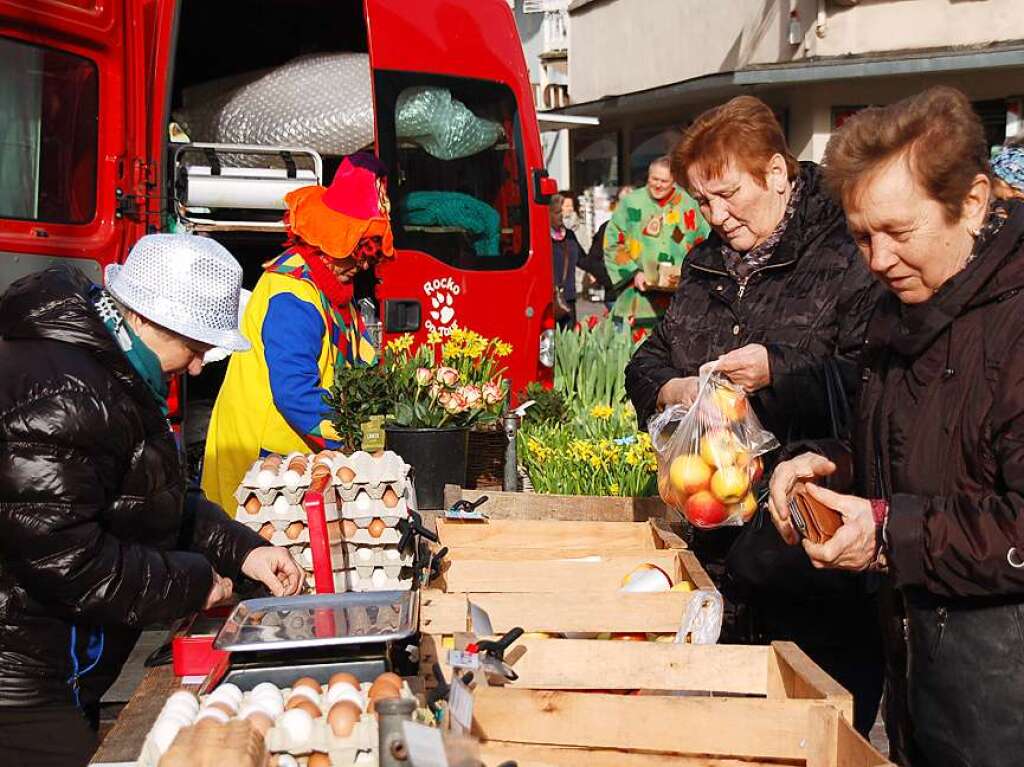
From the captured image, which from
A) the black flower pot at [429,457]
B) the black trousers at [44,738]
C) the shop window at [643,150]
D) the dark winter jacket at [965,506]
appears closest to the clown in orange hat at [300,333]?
the black flower pot at [429,457]

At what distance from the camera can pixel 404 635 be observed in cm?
245

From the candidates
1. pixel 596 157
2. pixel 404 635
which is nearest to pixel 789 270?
pixel 404 635

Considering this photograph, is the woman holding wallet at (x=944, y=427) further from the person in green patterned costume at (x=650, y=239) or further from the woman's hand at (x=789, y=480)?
the person in green patterned costume at (x=650, y=239)

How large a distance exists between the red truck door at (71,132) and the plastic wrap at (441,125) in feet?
4.25

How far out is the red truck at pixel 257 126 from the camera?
18.4 ft

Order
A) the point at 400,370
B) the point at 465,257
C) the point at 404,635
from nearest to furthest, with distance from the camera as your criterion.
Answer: the point at 404,635
the point at 400,370
the point at 465,257

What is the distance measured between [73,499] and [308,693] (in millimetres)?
701

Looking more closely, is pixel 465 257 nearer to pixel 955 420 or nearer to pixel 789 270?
pixel 789 270

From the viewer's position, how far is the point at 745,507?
3184mm

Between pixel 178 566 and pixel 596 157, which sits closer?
pixel 178 566

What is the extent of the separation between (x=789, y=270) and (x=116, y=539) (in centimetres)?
179

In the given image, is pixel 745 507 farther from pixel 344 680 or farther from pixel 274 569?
pixel 344 680

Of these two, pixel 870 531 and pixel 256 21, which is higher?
pixel 256 21

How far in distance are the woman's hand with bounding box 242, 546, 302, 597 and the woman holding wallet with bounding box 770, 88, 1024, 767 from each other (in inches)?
50.0
